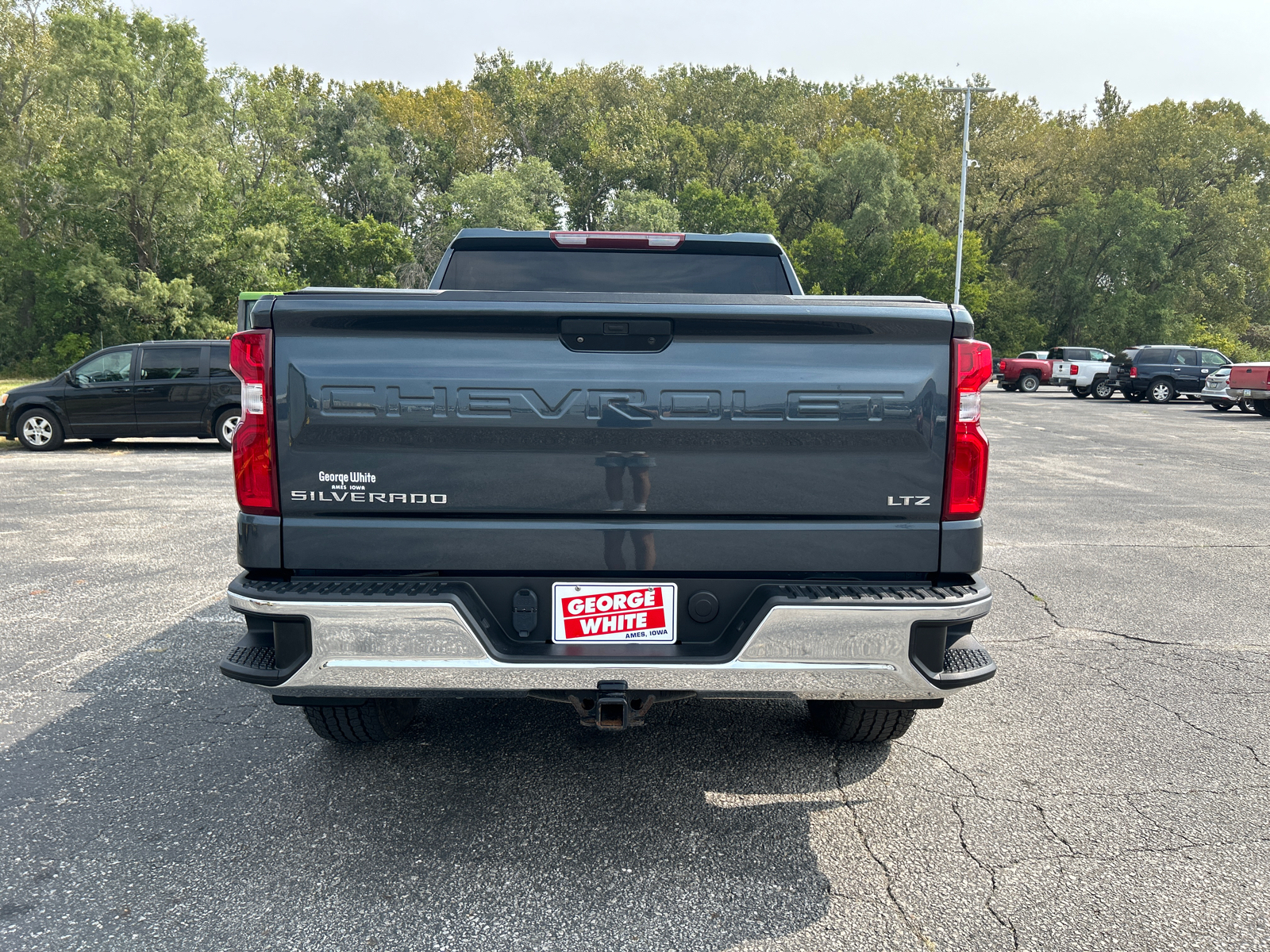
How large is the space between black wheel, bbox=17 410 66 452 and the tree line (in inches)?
785

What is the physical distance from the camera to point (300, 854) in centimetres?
306

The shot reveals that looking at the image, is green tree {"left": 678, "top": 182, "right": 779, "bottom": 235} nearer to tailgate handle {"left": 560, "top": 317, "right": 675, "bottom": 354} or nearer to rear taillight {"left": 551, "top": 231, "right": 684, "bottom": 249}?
rear taillight {"left": 551, "top": 231, "right": 684, "bottom": 249}

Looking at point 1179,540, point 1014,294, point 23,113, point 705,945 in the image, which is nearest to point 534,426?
point 705,945

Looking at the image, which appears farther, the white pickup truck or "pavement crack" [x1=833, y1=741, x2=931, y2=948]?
the white pickup truck

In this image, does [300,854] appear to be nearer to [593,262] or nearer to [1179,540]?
[593,262]

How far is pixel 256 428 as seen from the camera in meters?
2.84

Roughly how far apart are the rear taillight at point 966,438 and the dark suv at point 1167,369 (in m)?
33.1

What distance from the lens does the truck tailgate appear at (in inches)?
111

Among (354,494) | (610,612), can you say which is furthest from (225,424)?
(610,612)

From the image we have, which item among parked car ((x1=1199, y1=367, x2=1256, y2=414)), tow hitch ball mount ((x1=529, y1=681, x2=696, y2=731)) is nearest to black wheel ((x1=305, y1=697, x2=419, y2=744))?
tow hitch ball mount ((x1=529, y1=681, x2=696, y2=731))

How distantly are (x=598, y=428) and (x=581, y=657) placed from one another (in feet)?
2.28

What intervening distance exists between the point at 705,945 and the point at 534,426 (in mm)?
1553

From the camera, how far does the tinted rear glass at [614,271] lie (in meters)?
4.36

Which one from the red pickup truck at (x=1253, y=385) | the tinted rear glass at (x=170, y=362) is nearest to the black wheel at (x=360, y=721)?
the tinted rear glass at (x=170, y=362)
